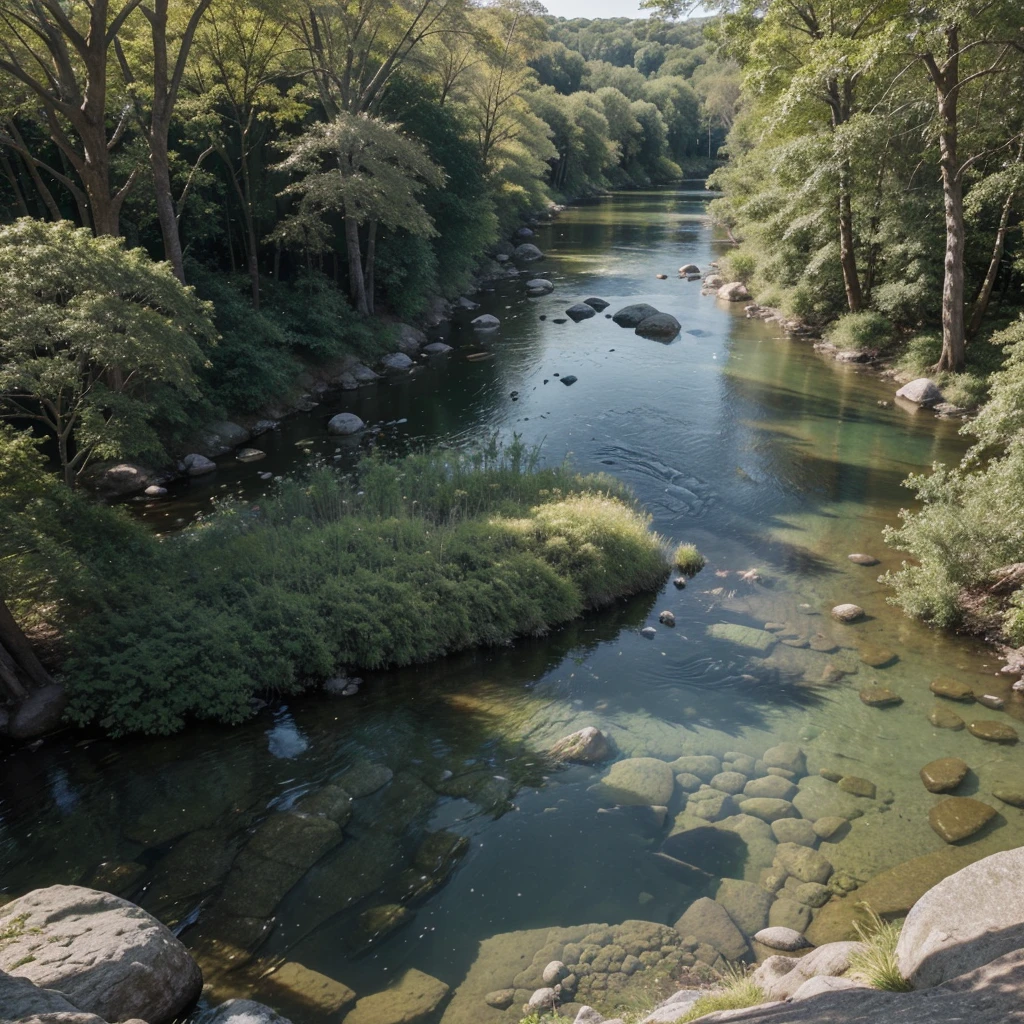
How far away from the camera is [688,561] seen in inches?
579

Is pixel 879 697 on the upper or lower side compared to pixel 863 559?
lower

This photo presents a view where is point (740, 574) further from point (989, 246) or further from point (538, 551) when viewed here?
Answer: point (989, 246)

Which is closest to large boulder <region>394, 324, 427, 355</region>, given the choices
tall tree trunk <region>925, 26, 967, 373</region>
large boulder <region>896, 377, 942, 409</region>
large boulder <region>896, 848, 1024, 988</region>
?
large boulder <region>896, 377, 942, 409</region>

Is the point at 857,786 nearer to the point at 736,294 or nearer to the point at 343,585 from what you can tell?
the point at 343,585

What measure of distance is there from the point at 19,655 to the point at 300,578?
391cm

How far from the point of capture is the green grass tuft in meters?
14.7

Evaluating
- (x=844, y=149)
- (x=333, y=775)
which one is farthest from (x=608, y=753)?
(x=844, y=149)

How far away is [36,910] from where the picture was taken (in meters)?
6.24

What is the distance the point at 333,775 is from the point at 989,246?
24.9m

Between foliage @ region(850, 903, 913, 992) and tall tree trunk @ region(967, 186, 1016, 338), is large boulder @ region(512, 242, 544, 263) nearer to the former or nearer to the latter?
tall tree trunk @ region(967, 186, 1016, 338)

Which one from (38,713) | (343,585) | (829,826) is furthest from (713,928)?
(38,713)

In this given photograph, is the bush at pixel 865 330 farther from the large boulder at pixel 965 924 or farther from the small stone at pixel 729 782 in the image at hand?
the large boulder at pixel 965 924

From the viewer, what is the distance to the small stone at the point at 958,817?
832 centimetres

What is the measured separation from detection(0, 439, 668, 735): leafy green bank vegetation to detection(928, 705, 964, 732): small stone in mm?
5215
